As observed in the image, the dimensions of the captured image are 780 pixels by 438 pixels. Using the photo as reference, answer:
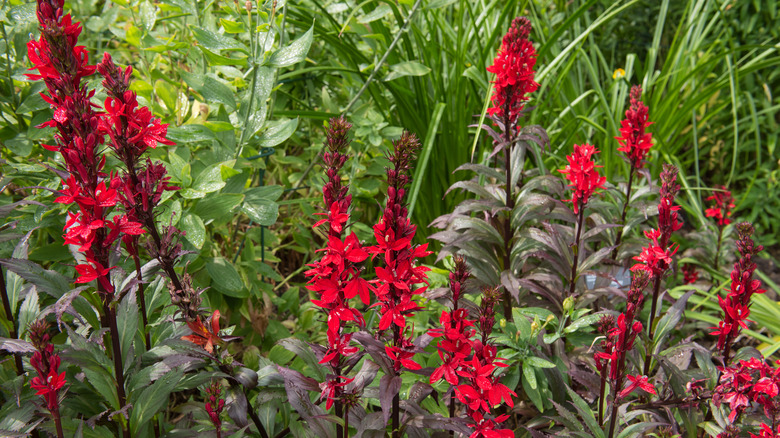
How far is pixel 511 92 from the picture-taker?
6.15ft

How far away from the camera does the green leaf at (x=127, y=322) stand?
1315 millimetres

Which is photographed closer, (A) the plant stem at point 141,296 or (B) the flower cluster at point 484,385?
(B) the flower cluster at point 484,385

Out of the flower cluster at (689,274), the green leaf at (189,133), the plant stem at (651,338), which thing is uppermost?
the green leaf at (189,133)

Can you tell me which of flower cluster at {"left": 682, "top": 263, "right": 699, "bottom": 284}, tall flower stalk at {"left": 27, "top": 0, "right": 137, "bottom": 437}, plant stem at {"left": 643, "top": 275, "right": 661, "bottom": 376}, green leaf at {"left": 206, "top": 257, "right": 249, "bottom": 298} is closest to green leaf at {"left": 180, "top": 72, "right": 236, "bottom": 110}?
green leaf at {"left": 206, "top": 257, "right": 249, "bottom": 298}

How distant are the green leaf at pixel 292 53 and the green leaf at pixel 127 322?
36.0 inches

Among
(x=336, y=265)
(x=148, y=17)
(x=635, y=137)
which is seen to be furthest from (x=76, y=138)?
(x=635, y=137)

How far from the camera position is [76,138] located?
1084 mm

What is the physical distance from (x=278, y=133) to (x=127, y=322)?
0.90 metres

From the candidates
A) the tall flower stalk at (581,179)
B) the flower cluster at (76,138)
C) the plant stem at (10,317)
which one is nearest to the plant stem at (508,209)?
the tall flower stalk at (581,179)

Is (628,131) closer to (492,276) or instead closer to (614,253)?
(614,253)

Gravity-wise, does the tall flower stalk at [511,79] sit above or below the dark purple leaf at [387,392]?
above

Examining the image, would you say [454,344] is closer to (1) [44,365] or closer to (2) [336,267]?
(2) [336,267]

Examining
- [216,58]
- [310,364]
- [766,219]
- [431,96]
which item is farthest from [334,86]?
[766,219]

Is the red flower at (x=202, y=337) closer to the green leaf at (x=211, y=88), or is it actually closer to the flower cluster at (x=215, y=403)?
the flower cluster at (x=215, y=403)
